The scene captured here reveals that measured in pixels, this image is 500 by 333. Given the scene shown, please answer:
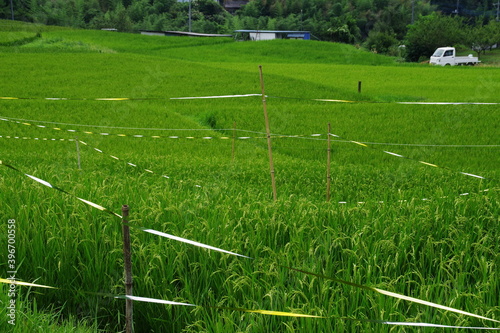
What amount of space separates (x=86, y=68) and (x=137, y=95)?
289 inches

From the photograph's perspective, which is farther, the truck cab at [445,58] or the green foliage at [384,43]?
the green foliage at [384,43]

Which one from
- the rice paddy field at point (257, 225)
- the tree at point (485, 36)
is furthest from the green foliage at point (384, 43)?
the rice paddy field at point (257, 225)

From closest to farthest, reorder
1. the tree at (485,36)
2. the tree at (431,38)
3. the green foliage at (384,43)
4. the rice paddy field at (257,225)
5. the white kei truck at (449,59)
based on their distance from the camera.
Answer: the rice paddy field at (257,225) < the white kei truck at (449,59) < the tree at (485,36) < the tree at (431,38) < the green foliage at (384,43)

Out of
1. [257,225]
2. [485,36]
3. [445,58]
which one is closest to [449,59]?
[445,58]

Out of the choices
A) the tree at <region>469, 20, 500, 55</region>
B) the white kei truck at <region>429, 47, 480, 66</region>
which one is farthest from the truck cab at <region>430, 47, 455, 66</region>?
the tree at <region>469, 20, 500, 55</region>

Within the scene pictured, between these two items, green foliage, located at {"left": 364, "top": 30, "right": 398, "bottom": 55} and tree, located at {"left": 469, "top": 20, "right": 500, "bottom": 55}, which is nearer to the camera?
tree, located at {"left": 469, "top": 20, "right": 500, "bottom": 55}

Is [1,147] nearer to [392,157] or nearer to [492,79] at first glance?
[392,157]

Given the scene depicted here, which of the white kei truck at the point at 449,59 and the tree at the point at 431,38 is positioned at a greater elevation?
the tree at the point at 431,38

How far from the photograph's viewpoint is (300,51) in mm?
46969

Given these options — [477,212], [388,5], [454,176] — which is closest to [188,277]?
[477,212]

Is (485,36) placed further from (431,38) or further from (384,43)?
(384,43)

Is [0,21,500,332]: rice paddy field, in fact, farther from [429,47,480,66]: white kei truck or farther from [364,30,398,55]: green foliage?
[364,30,398,55]: green foliage

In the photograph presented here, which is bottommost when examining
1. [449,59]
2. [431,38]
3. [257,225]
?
[449,59]

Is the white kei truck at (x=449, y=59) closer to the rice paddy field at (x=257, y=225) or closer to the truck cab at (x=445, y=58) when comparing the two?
the truck cab at (x=445, y=58)
